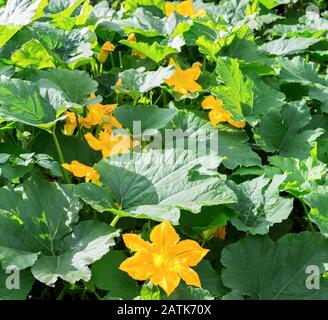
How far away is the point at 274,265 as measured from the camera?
156 cm

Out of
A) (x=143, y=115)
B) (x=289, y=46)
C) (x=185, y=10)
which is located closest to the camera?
(x=143, y=115)

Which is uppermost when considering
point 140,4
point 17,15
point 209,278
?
point 17,15

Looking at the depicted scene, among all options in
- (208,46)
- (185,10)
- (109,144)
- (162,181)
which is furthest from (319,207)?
(185,10)

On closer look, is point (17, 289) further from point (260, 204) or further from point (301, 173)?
point (301, 173)

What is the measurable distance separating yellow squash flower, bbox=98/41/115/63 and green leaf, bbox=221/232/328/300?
98 cm

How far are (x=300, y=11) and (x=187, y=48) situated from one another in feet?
4.94

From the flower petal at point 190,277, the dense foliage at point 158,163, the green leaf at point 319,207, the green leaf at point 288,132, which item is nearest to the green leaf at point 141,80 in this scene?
the dense foliage at point 158,163

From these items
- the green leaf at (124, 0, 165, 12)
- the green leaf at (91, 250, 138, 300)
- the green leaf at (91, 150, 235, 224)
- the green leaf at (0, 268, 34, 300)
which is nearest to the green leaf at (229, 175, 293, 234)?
the green leaf at (91, 150, 235, 224)

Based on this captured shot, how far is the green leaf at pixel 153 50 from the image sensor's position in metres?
→ 2.13

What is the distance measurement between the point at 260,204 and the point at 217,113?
47 cm

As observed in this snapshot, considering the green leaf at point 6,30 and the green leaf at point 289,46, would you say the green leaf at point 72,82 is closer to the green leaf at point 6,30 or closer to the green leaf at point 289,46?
the green leaf at point 6,30

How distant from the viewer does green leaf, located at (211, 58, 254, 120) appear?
1.99m

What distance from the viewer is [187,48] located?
8.23 feet
